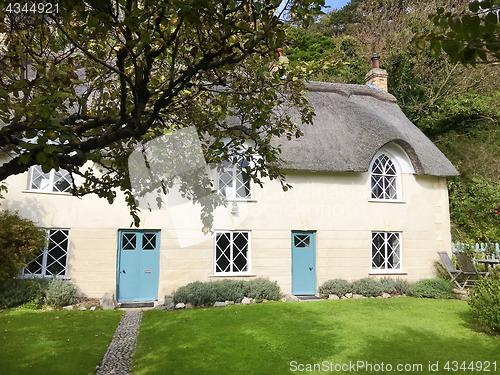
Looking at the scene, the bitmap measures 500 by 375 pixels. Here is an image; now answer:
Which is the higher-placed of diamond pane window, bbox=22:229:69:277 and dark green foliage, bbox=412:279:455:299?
diamond pane window, bbox=22:229:69:277

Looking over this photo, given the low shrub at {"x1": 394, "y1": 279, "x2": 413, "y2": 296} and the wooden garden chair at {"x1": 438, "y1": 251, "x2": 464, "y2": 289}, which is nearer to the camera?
the wooden garden chair at {"x1": 438, "y1": 251, "x2": 464, "y2": 289}

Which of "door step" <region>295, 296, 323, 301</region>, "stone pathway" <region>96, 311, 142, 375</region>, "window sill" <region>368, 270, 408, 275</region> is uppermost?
"window sill" <region>368, 270, 408, 275</region>

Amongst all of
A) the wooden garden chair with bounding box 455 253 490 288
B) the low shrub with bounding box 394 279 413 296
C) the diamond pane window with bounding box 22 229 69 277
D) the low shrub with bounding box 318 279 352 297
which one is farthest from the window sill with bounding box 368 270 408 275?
the diamond pane window with bounding box 22 229 69 277

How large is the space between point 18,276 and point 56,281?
918mm

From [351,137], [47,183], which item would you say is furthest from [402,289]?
[47,183]

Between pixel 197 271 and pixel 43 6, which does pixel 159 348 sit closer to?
pixel 197 271

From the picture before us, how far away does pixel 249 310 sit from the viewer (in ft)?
29.9

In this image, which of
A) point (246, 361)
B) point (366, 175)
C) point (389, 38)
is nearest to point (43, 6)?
point (246, 361)

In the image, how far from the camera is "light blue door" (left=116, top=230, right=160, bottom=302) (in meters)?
10.1

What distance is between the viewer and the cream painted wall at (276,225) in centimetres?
986

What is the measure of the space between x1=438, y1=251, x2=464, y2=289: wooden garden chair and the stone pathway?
9499mm

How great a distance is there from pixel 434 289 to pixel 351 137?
5.50 metres

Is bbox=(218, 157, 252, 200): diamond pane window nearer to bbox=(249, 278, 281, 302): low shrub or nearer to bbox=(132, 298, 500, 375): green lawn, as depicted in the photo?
bbox=(249, 278, 281, 302): low shrub

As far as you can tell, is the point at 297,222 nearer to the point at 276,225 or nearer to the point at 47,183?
the point at 276,225
